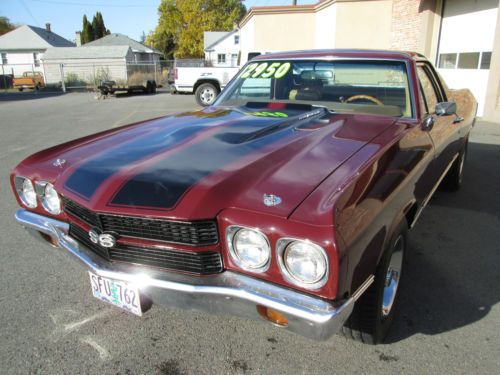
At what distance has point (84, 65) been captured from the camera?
2923cm

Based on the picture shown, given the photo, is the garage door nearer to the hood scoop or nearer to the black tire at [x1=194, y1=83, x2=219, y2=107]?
the black tire at [x1=194, y1=83, x2=219, y2=107]

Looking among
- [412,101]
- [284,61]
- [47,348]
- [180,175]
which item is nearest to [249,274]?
[180,175]

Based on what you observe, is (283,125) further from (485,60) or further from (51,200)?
(485,60)

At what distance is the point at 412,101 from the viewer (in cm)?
297

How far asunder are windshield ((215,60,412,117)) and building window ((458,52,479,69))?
28.1 feet

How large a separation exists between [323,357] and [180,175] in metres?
1.23

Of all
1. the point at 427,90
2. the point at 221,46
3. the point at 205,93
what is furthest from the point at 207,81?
the point at 221,46

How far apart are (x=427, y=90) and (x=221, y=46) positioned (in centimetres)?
4892

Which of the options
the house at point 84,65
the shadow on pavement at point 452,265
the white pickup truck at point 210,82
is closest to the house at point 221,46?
the house at point 84,65

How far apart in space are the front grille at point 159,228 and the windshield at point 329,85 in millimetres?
1774

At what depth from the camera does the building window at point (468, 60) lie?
10.1m

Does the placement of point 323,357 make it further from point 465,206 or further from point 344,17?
point 344,17

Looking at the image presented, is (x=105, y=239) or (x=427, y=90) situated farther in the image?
(x=427, y=90)

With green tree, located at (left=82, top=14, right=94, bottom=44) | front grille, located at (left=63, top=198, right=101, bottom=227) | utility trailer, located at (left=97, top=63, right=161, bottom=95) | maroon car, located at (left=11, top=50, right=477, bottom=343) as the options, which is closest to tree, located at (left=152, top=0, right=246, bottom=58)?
green tree, located at (left=82, top=14, right=94, bottom=44)
